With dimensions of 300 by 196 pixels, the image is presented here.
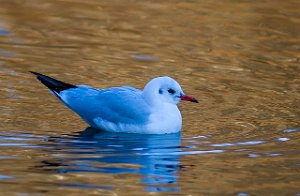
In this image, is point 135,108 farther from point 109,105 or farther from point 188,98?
point 188,98

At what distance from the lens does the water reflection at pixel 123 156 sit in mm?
8039

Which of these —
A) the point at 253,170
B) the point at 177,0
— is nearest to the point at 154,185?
the point at 253,170

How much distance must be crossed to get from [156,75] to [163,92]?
1.94 metres

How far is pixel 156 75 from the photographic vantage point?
38.4 feet

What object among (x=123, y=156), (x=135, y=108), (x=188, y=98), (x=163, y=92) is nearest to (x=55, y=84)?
(x=135, y=108)

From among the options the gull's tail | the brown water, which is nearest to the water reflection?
the brown water

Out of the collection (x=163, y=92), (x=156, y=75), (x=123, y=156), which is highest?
(x=163, y=92)

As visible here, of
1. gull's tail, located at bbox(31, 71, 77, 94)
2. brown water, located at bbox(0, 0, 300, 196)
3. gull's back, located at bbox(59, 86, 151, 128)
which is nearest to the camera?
brown water, located at bbox(0, 0, 300, 196)

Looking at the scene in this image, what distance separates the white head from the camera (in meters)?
9.72

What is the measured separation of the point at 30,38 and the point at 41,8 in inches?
70.0

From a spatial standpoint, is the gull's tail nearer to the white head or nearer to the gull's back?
the gull's back

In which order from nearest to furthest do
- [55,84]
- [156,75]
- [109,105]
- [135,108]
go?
[135,108], [109,105], [55,84], [156,75]

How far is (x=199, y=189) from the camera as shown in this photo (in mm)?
7641

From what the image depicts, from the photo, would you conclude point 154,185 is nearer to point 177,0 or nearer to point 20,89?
point 20,89
